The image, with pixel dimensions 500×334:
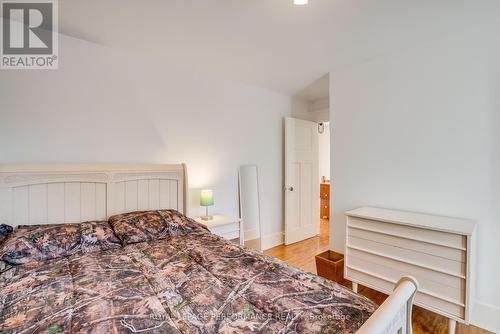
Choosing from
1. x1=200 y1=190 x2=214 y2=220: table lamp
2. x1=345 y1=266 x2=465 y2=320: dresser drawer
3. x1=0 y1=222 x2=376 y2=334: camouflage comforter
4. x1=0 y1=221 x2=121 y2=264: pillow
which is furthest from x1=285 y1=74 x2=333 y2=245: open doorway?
x1=0 y1=221 x2=121 y2=264: pillow

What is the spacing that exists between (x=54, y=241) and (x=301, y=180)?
10.4ft

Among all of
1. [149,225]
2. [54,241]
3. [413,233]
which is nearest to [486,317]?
[413,233]

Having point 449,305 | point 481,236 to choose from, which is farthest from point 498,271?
point 449,305

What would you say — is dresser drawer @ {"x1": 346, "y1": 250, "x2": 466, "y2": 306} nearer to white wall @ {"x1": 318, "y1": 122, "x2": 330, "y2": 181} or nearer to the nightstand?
the nightstand

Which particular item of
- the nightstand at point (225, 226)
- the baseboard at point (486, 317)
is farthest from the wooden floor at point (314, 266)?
the nightstand at point (225, 226)

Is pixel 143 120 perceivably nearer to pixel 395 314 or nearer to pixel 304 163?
pixel 304 163

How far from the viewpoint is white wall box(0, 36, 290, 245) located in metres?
2.07

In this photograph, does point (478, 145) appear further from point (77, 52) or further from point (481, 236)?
point (77, 52)

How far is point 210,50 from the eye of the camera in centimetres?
249

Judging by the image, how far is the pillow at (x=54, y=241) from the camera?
156 centimetres

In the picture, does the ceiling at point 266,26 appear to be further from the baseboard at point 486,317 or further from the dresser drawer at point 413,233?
the baseboard at point 486,317

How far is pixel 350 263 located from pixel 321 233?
2129 millimetres

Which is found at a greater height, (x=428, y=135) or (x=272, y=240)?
(x=428, y=135)

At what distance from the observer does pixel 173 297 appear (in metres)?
1.18
